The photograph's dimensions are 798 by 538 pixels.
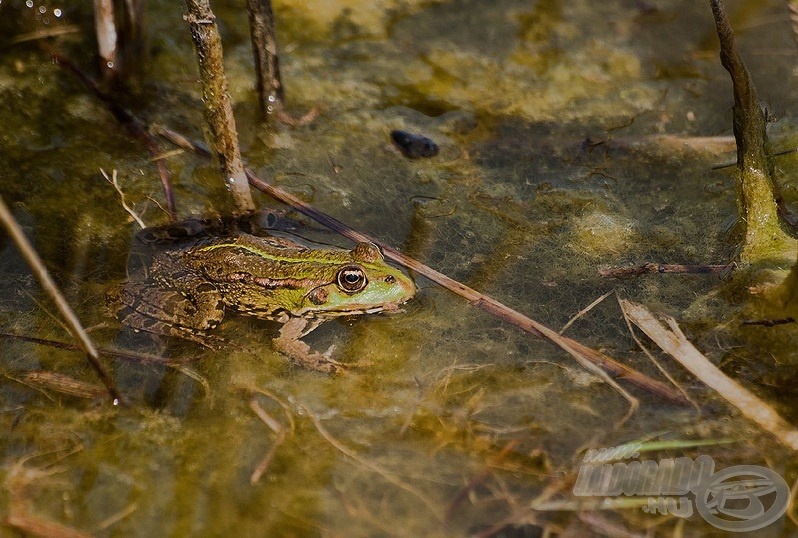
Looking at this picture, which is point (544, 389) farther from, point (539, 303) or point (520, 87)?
point (520, 87)

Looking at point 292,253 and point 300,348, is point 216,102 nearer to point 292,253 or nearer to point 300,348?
point 292,253

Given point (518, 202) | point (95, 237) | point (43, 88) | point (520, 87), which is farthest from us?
point (520, 87)

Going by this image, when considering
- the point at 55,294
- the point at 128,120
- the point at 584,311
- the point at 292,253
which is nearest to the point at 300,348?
the point at 292,253

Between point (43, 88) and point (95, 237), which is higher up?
point (43, 88)

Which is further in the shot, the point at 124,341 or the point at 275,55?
the point at 275,55

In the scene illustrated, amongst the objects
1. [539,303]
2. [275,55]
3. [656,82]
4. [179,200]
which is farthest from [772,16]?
[179,200]

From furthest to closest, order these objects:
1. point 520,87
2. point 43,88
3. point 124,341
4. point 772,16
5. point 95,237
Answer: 1. point 772,16
2. point 520,87
3. point 43,88
4. point 95,237
5. point 124,341

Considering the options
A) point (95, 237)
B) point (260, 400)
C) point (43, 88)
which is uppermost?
point (43, 88)
